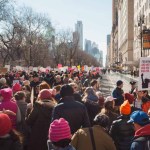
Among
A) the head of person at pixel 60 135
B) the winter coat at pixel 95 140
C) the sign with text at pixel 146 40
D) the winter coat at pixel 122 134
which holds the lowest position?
the winter coat at pixel 122 134

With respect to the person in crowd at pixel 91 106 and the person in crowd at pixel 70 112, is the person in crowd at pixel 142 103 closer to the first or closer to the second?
the person in crowd at pixel 91 106

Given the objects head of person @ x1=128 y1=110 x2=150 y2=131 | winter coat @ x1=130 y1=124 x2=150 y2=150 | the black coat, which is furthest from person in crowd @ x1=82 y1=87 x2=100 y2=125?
winter coat @ x1=130 y1=124 x2=150 y2=150

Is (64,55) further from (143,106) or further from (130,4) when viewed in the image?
(143,106)

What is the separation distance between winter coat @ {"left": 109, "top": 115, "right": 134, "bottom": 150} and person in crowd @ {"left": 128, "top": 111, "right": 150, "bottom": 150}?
3.79 ft

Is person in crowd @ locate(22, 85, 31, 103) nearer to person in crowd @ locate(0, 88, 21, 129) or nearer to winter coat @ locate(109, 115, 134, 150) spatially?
person in crowd @ locate(0, 88, 21, 129)

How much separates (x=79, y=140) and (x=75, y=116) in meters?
1.65

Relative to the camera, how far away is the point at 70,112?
6.74m

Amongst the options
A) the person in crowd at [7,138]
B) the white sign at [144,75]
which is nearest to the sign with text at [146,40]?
the white sign at [144,75]

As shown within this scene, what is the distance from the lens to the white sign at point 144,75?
1011cm

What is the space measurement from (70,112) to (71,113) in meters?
0.02

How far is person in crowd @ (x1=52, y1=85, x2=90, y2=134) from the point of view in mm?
6711

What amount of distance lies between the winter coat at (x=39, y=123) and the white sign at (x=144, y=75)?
349 cm

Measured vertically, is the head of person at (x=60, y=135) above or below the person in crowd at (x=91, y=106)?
above

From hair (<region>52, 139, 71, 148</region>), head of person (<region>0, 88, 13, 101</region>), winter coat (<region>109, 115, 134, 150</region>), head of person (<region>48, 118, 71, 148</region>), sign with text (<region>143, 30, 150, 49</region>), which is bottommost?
winter coat (<region>109, 115, 134, 150</region>)
